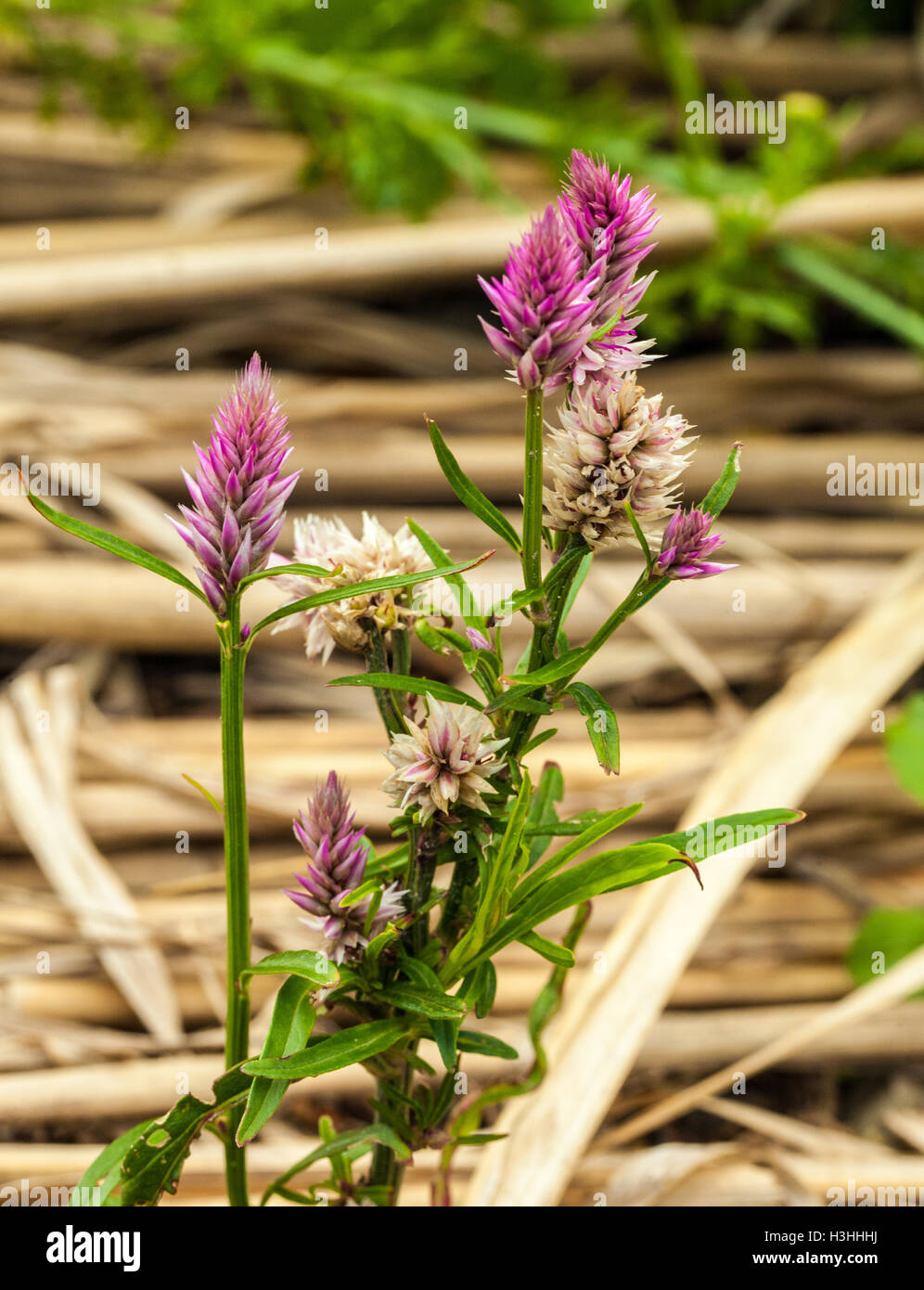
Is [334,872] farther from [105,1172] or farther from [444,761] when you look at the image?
[105,1172]

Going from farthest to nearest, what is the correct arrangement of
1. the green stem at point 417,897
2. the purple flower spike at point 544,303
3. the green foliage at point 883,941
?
the green foliage at point 883,941
the green stem at point 417,897
the purple flower spike at point 544,303

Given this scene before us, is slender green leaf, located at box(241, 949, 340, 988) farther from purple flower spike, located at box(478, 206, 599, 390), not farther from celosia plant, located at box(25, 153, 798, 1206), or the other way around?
purple flower spike, located at box(478, 206, 599, 390)

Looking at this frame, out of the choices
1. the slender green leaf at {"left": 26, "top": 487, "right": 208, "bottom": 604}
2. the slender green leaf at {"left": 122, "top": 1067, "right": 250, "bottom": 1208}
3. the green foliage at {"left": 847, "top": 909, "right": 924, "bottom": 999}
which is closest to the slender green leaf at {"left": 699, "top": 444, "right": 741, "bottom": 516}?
the slender green leaf at {"left": 26, "top": 487, "right": 208, "bottom": 604}

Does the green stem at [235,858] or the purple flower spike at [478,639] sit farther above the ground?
the purple flower spike at [478,639]

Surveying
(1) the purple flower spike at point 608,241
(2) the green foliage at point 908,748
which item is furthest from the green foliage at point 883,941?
(1) the purple flower spike at point 608,241

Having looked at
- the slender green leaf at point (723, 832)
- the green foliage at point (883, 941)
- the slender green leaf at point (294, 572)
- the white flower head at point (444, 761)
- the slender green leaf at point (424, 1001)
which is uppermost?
the slender green leaf at point (294, 572)

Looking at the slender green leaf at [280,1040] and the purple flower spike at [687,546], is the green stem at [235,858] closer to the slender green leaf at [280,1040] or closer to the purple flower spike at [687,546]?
the slender green leaf at [280,1040]

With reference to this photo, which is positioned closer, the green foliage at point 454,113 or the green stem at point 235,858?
the green stem at point 235,858
